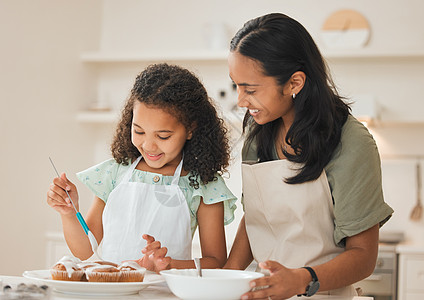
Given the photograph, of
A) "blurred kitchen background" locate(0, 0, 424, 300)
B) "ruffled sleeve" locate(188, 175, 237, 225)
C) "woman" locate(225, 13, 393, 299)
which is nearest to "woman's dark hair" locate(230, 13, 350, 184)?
"woman" locate(225, 13, 393, 299)

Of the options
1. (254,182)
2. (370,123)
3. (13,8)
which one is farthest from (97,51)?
(254,182)

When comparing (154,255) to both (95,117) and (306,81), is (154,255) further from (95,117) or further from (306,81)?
(95,117)

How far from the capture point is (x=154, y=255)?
1278 mm

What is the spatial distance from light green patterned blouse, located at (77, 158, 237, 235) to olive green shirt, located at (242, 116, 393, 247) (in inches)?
10.7

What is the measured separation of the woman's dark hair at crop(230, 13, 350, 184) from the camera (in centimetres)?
146

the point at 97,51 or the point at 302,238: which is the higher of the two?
the point at 97,51

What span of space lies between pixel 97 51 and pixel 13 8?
3.10ft

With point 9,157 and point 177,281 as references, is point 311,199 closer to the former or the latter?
point 177,281

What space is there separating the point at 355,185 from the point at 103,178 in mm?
654

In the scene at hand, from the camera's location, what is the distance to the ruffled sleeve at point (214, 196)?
153cm

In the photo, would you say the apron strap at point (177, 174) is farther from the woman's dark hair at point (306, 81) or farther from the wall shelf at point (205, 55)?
the wall shelf at point (205, 55)

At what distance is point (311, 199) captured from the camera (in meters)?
1.47

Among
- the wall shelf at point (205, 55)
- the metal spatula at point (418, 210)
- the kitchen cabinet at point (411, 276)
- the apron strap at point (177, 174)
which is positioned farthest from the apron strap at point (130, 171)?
the metal spatula at point (418, 210)

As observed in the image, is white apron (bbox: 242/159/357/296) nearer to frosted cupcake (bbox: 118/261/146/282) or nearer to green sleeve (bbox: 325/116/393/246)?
green sleeve (bbox: 325/116/393/246)
